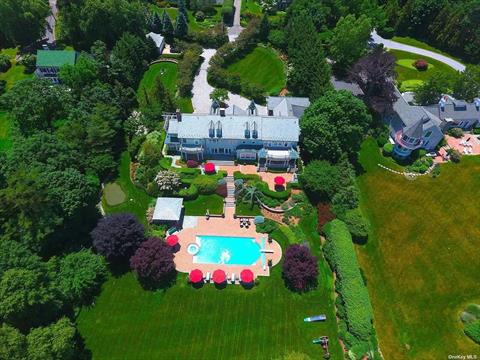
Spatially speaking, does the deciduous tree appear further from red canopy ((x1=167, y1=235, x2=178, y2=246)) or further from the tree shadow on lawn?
the tree shadow on lawn

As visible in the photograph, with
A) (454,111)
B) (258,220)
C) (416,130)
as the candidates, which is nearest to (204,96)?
(258,220)

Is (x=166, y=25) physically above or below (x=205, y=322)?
above

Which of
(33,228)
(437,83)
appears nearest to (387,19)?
(437,83)

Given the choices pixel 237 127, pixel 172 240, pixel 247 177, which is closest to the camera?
pixel 172 240

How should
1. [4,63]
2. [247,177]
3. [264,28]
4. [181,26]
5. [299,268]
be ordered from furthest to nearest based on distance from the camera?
[264,28]
[181,26]
[4,63]
[247,177]
[299,268]

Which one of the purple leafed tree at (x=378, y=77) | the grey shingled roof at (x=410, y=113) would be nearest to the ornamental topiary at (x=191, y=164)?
the purple leafed tree at (x=378, y=77)

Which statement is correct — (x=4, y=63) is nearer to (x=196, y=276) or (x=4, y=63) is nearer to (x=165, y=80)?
(x=165, y=80)
